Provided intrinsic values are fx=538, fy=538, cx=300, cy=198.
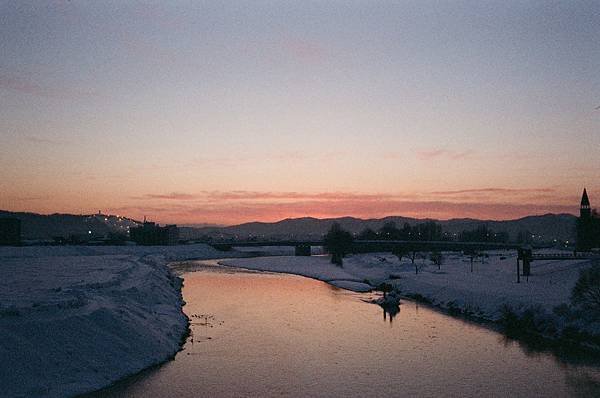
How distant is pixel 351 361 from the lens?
2755cm

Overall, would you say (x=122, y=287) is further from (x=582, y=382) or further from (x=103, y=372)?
(x=582, y=382)

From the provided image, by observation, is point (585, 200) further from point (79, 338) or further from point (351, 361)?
point (79, 338)

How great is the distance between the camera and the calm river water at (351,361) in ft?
75.5

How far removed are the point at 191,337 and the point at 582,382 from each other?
69.9 feet

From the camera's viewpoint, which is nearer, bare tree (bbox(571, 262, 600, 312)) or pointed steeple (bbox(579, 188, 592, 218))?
bare tree (bbox(571, 262, 600, 312))

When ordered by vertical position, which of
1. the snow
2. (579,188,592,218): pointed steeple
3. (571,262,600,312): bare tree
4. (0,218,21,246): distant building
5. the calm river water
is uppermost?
(579,188,592,218): pointed steeple

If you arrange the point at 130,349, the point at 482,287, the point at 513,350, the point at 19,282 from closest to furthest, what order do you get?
the point at 130,349, the point at 513,350, the point at 19,282, the point at 482,287

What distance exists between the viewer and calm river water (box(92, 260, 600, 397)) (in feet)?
75.5

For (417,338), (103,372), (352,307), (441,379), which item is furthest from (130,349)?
(352,307)

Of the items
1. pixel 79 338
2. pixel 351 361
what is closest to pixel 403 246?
pixel 351 361

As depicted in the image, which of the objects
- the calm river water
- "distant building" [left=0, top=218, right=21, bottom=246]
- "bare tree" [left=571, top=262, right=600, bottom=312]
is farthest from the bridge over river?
"bare tree" [left=571, top=262, right=600, bottom=312]

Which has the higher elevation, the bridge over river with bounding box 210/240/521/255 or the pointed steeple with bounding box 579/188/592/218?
the pointed steeple with bounding box 579/188/592/218

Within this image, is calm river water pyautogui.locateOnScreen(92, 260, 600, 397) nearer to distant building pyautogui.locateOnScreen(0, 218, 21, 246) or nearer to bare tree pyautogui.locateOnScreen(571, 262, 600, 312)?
bare tree pyautogui.locateOnScreen(571, 262, 600, 312)

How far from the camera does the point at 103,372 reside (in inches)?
939
